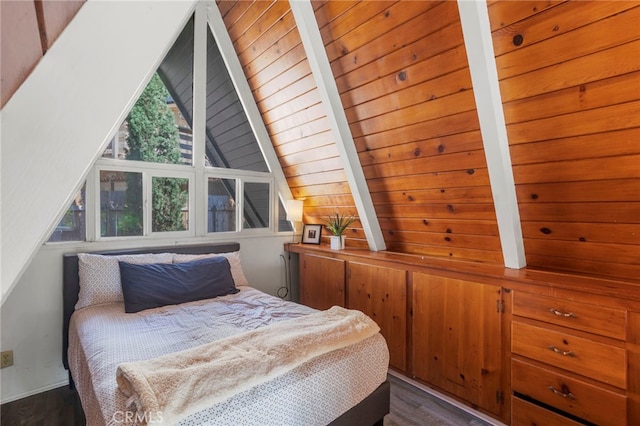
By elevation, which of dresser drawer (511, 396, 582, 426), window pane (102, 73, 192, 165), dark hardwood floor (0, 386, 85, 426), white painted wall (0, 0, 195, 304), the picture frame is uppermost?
window pane (102, 73, 192, 165)

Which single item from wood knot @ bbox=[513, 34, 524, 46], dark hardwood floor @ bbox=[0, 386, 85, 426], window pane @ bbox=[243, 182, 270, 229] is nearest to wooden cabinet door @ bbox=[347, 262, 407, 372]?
window pane @ bbox=[243, 182, 270, 229]

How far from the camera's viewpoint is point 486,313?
2061mm

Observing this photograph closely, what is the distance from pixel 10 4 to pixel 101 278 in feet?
8.81

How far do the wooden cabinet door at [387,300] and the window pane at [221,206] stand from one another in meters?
1.44

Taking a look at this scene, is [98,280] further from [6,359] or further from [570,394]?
[570,394]

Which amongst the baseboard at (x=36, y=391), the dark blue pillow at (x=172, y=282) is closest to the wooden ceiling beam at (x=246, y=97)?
the dark blue pillow at (x=172, y=282)

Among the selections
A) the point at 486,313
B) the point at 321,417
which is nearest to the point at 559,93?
the point at 486,313

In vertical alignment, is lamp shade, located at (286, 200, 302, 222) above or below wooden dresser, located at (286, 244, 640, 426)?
above

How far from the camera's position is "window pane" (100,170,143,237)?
271cm

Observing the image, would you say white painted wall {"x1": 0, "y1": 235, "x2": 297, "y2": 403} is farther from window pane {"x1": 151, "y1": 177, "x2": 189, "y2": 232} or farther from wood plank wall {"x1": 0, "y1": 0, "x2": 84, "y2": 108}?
wood plank wall {"x1": 0, "y1": 0, "x2": 84, "y2": 108}

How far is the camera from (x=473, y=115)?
Answer: 1.90 m

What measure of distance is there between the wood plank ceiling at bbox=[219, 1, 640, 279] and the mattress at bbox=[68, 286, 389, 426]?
1.16m

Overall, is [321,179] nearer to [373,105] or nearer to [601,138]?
[373,105]

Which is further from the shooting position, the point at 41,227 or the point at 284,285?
the point at 284,285
